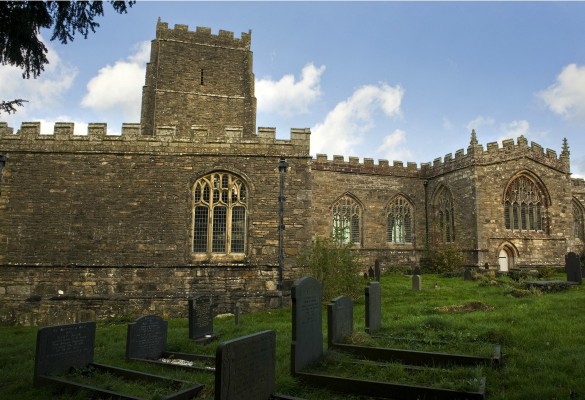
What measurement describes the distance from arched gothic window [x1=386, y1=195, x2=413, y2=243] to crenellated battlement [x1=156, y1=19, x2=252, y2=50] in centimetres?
1316

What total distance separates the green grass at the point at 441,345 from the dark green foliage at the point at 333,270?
1063mm

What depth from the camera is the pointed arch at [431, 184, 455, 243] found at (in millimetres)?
25828

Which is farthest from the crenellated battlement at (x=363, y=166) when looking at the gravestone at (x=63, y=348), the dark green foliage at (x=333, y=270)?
the gravestone at (x=63, y=348)

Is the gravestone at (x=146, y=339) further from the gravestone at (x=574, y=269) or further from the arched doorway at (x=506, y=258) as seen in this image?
the arched doorway at (x=506, y=258)

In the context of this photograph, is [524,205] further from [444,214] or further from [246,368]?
[246,368]

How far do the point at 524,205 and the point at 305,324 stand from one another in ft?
72.7

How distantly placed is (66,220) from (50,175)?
1.69 metres

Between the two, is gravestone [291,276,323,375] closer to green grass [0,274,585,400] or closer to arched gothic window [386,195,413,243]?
green grass [0,274,585,400]

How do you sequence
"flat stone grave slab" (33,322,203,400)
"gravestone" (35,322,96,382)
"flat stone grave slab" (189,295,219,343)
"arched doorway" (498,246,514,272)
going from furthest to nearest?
1. "arched doorway" (498,246,514,272)
2. "flat stone grave slab" (189,295,219,343)
3. "gravestone" (35,322,96,382)
4. "flat stone grave slab" (33,322,203,400)

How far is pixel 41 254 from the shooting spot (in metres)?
14.9

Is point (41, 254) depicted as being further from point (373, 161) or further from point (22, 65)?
point (373, 161)

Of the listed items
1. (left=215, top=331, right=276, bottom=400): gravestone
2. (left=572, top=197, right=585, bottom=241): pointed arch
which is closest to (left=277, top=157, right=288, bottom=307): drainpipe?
(left=215, top=331, right=276, bottom=400): gravestone

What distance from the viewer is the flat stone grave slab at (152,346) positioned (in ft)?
25.8

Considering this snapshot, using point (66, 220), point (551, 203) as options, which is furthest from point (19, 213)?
point (551, 203)
